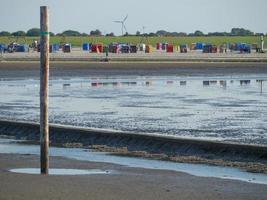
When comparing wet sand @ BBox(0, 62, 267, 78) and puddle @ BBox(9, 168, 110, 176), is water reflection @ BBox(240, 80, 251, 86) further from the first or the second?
puddle @ BBox(9, 168, 110, 176)

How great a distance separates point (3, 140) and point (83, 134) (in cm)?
186

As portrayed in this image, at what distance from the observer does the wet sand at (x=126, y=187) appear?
35.1 ft

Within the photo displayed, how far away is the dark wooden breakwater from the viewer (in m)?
15.8

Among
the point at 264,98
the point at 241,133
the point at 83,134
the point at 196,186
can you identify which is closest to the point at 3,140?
the point at 83,134

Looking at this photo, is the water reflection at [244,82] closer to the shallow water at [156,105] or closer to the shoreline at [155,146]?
the shallow water at [156,105]

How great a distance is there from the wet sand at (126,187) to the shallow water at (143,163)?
575 mm

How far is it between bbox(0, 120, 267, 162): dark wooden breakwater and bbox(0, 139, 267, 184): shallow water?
1.10 metres

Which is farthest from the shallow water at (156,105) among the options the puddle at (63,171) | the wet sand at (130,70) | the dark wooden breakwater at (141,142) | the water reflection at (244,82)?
the wet sand at (130,70)

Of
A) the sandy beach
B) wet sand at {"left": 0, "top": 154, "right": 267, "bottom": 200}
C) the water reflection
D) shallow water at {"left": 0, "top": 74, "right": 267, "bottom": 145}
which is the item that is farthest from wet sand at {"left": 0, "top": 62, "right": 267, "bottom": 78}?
wet sand at {"left": 0, "top": 154, "right": 267, "bottom": 200}

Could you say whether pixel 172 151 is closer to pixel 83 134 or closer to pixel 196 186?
pixel 83 134

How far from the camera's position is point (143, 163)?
14.9 meters

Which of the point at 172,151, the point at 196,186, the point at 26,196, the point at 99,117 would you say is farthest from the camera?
the point at 99,117

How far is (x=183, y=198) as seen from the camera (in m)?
10.6

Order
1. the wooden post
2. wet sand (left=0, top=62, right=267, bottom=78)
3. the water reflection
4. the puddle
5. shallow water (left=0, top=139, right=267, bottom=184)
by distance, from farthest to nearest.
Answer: wet sand (left=0, top=62, right=267, bottom=78), the water reflection, shallow water (left=0, top=139, right=267, bottom=184), the puddle, the wooden post
